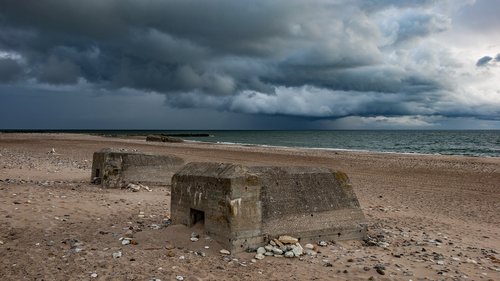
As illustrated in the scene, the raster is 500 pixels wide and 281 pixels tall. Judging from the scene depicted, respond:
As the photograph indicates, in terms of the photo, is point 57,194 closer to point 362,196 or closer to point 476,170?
point 362,196

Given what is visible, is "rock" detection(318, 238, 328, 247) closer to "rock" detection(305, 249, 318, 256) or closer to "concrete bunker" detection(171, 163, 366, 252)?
"concrete bunker" detection(171, 163, 366, 252)

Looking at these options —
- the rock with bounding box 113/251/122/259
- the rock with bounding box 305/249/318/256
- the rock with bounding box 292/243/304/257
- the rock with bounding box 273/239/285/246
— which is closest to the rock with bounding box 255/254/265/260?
the rock with bounding box 273/239/285/246

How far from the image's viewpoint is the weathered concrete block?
12359mm

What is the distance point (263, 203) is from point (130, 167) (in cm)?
704

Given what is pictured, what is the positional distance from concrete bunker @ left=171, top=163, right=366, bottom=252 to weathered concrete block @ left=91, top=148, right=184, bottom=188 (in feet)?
17.5

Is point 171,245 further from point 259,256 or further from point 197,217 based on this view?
point 259,256

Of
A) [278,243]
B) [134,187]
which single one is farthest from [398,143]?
[278,243]

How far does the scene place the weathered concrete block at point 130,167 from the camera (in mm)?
12359

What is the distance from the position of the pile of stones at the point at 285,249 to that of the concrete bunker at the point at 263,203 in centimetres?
13

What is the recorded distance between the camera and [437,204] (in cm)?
1303

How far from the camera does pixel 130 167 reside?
12617 millimetres

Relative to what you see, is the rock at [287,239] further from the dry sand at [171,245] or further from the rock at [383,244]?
the rock at [383,244]

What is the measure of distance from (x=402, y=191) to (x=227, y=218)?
1131 cm

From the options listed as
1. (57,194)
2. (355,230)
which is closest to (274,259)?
(355,230)
